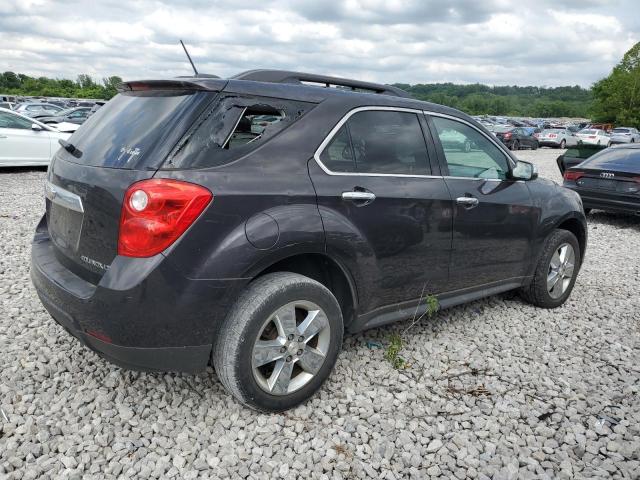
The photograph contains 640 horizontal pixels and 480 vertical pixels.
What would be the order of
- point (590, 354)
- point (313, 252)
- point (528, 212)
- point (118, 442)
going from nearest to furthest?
point (118, 442) → point (313, 252) → point (590, 354) → point (528, 212)

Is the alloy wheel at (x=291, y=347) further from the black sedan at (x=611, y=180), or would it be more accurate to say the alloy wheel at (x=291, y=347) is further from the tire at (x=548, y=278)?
the black sedan at (x=611, y=180)

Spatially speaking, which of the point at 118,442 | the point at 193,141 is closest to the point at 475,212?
the point at 193,141

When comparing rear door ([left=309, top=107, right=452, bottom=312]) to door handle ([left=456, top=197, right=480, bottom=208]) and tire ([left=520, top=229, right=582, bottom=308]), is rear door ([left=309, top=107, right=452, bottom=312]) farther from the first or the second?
tire ([left=520, top=229, right=582, bottom=308])

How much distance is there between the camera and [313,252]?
2906 mm

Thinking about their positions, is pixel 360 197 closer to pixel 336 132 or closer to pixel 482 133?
pixel 336 132

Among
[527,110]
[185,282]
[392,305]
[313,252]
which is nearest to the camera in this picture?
[185,282]

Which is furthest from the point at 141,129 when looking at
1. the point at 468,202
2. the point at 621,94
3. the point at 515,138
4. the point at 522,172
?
the point at 621,94

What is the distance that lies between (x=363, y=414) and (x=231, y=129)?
1722mm

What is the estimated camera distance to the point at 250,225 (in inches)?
105

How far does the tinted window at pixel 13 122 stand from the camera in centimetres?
1170

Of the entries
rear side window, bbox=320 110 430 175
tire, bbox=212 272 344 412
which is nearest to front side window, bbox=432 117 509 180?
rear side window, bbox=320 110 430 175

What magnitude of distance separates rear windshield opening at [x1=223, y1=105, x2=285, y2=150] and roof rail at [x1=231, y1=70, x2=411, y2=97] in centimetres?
23

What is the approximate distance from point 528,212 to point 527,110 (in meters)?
135

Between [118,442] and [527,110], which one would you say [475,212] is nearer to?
[118,442]
